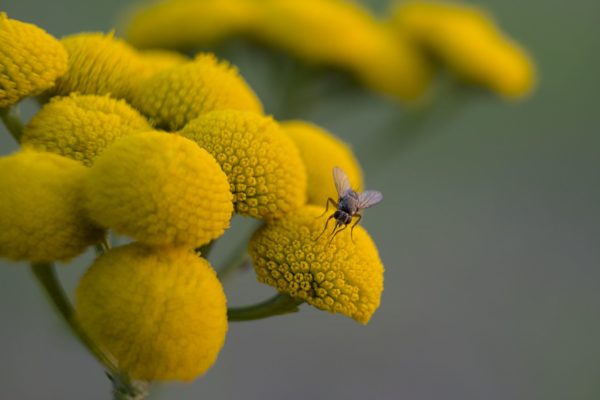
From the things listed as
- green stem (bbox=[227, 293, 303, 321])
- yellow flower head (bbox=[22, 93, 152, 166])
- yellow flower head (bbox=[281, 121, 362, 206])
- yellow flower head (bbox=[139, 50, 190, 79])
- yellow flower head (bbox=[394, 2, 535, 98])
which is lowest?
green stem (bbox=[227, 293, 303, 321])

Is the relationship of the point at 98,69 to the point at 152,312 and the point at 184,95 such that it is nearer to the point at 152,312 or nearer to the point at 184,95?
the point at 184,95

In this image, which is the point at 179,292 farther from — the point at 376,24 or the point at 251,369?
the point at 251,369

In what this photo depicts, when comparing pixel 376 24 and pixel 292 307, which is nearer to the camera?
pixel 292 307

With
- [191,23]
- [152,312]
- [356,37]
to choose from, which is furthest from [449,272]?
[152,312]

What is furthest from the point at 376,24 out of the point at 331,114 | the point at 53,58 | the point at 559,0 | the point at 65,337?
the point at 559,0

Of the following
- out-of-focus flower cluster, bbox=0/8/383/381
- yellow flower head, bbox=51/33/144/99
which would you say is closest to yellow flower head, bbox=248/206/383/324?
out-of-focus flower cluster, bbox=0/8/383/381

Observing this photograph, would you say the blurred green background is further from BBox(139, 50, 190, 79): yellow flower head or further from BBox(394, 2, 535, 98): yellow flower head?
BBox(139, 50, 190, 79): yellow flower head

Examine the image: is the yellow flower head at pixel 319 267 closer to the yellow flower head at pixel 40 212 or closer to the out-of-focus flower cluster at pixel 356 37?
the yellow flower head at pixel 40 212
